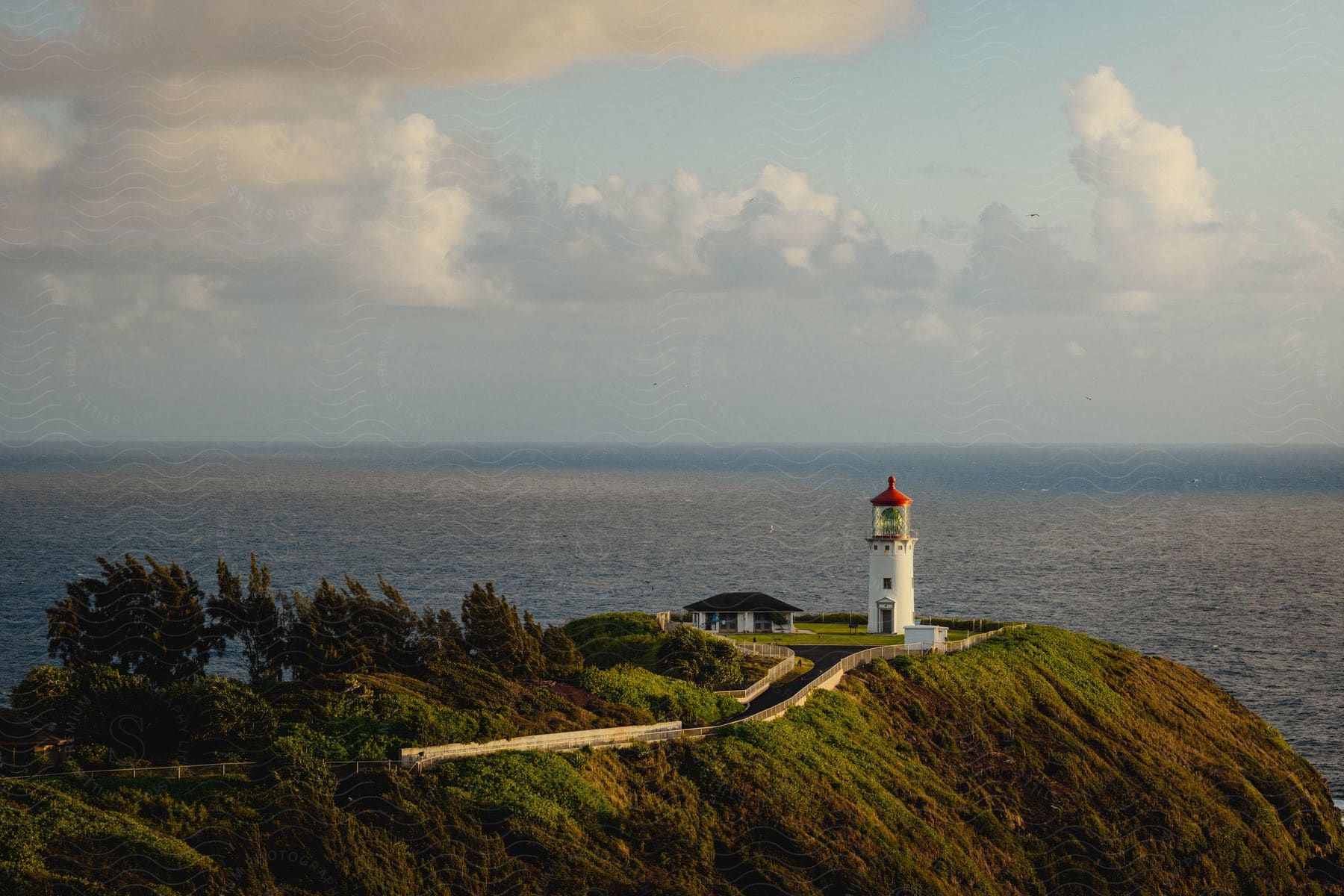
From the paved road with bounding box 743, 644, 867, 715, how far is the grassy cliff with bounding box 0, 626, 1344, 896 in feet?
4.09

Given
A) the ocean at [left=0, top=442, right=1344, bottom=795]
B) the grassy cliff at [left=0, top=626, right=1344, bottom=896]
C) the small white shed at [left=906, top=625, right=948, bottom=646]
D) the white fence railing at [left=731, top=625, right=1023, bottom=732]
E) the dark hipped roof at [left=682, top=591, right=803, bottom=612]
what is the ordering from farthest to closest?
the ocean at [left=0, top=442, right=1344, bottom=795], the dark hipped roof at [left=682, top=591, right=803, bottom=612], the small white shed at [left=906, top=625, right=948, bottom=646], the white fence railing at [left=731, top=625, right=1023, bottom=732], the grassy cliff at [left=0, top=626, right=1344, bottom=896]

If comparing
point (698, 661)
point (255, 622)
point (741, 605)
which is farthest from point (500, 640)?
point (741, 605)

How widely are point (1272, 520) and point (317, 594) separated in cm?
18261

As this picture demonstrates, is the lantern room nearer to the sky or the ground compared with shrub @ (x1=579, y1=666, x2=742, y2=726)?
nearer to the sky

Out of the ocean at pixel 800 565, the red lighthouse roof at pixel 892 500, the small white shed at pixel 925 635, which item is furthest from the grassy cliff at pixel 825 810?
the ocean at pixel 800 565

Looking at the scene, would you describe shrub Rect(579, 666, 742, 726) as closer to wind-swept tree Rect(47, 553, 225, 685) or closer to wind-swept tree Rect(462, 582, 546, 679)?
wind-swept tree Rect(462, 582, 546, 679)

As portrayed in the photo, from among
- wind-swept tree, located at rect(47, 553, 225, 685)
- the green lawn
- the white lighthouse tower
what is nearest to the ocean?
the green lawn

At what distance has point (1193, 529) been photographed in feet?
607

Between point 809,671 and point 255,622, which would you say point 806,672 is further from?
point 255,622

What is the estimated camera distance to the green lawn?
62.5 metres

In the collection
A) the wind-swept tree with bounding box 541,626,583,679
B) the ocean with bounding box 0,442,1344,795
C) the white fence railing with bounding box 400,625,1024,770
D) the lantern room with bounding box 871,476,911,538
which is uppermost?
the lantern room with bounding box 871,476,911,538

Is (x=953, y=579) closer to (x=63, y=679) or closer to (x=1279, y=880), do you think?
(x=1279, y=880)

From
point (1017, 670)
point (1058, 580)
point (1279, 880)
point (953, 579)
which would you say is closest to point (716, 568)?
point (953, 579)

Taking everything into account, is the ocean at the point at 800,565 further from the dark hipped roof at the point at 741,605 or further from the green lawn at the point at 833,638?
the dark hipped roof at the point at 741,605
